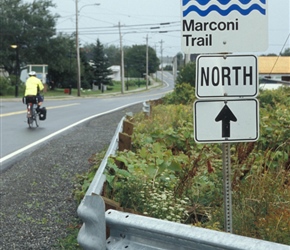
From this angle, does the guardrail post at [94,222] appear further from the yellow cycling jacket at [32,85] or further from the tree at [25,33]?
the tree at [25,33]

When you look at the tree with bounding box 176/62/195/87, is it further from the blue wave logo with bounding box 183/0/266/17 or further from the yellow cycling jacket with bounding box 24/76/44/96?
the blue wave logo with bounding box 183/0/266/17

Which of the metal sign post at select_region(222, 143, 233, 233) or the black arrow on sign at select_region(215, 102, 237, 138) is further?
the black arrow on sign at select_region(215, 102, 237, 138)

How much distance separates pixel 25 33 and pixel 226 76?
281ft

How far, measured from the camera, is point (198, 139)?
453 cm

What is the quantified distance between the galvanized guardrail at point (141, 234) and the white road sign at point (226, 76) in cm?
128

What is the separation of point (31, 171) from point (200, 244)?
285 inches

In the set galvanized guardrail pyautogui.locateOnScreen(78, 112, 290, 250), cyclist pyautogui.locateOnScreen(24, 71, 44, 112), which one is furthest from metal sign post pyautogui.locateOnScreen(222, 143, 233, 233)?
cyclist pyautogui.locateOnScreen(24, 71, 44, 112)

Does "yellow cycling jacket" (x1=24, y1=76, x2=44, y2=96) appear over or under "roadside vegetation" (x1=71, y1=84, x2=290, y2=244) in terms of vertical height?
over

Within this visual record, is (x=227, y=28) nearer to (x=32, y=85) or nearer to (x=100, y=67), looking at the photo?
(x=32, y=85)

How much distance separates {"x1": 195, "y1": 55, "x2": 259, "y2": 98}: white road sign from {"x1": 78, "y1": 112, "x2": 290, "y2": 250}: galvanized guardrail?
1.28 meters

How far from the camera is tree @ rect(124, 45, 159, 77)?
512 feet

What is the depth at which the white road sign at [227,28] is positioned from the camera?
461cm

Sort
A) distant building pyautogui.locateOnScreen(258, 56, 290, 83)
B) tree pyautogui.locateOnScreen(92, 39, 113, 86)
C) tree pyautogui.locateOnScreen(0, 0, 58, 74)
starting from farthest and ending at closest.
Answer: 1. tree pyautogui.locateOnScreen(92, 39, 113, 86)
2. tree pyautogui.locateOnScreen(0, 0, 58, 74)
3. distant building pyautogui.locateOnScreen(258, 56, 290, 83)

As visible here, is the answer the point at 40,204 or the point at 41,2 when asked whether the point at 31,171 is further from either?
the point at 41,2
